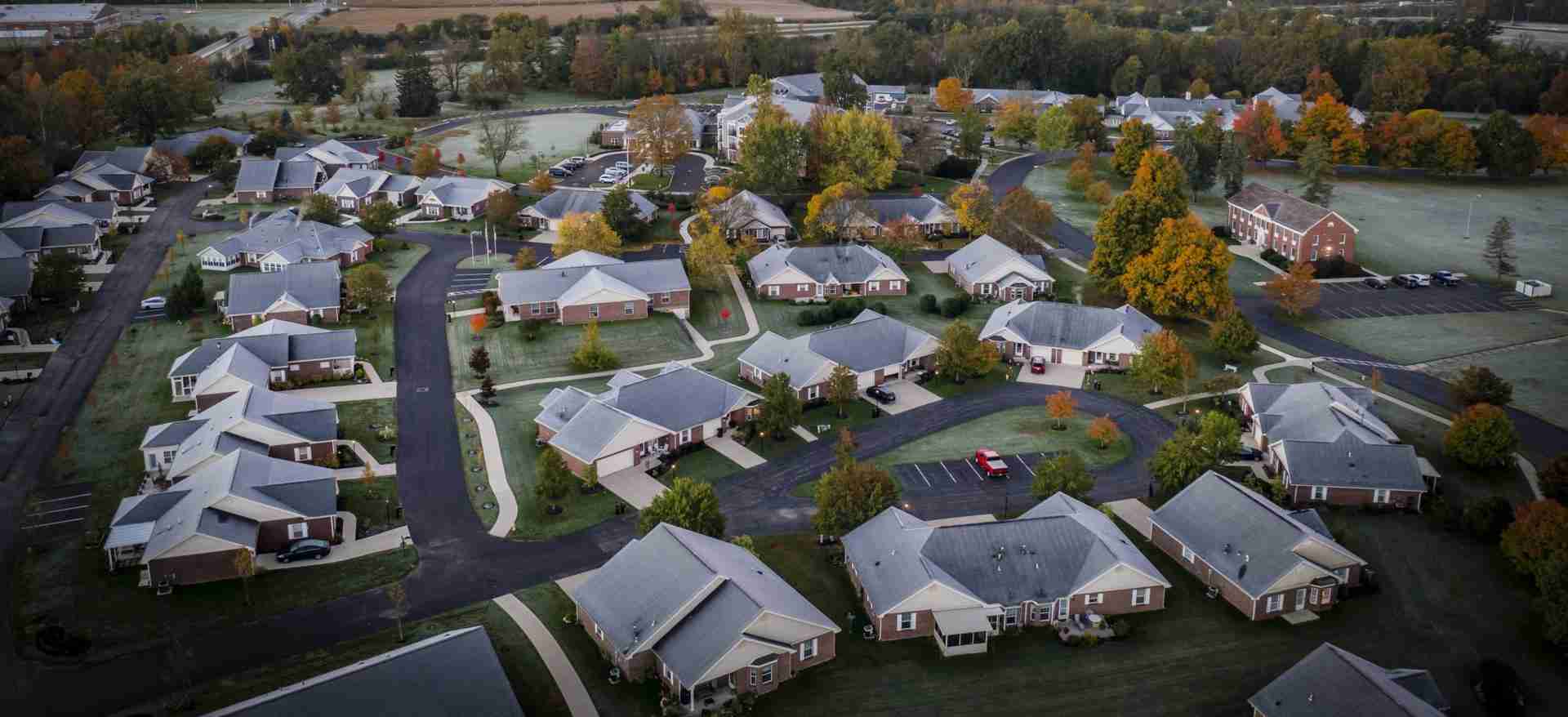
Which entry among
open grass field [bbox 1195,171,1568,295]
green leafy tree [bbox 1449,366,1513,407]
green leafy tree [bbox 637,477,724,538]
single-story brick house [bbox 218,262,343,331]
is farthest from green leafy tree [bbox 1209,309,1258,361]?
single-story brick house [bbox 218,262,343,331]

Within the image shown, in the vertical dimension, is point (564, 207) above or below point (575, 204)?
below

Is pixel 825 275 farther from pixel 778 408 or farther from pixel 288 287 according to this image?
pixel 288 287

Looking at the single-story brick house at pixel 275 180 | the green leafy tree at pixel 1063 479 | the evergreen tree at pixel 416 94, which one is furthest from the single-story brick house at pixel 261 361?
the evergreen tree at pixel 416 94

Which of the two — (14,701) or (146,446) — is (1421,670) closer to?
(14,701)

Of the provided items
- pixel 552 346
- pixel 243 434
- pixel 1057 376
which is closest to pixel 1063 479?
pixel 1057 376

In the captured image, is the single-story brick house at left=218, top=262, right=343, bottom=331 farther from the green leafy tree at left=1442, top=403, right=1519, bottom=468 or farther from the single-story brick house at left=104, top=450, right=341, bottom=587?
the green leafy tree at left=1442, top=403, right=1519, bottom=468

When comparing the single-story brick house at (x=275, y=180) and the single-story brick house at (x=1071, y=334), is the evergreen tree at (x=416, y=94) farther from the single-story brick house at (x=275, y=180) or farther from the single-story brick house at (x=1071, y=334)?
the single-story brick house at (x=1071, y=334)

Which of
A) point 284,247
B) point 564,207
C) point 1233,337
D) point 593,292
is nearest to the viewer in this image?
point 1233,337
